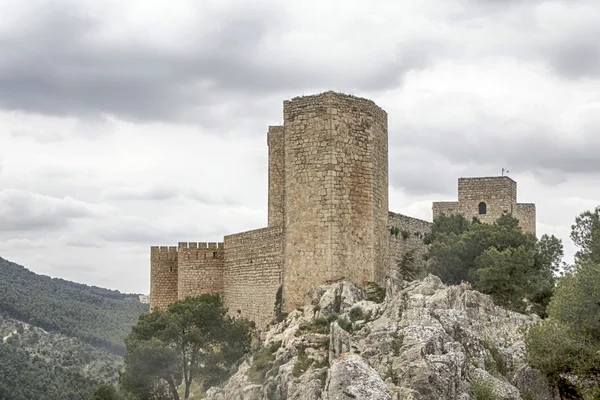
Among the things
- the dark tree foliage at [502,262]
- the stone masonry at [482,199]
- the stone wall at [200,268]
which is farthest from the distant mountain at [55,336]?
the dark tree foliage at [502,262]

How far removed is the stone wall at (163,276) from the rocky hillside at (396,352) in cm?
1416

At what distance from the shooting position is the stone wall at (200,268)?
35312mm

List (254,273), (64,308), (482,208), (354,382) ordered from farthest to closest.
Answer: (64,308) < (482,208) < (254,273) < (354,382)

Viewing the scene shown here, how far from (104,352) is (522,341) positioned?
67657 mm

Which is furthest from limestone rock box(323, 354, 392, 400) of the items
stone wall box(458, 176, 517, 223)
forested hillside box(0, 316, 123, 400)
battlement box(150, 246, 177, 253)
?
forested hillside box(0, 316, 123, 400)

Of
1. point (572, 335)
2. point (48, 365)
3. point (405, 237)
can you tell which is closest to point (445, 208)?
point (405, 237)

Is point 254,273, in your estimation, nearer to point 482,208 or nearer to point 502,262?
point 502,262

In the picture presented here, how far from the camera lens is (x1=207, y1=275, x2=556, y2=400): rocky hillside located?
17.8 meters

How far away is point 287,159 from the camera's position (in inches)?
1031

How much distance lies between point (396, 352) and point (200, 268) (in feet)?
59.6

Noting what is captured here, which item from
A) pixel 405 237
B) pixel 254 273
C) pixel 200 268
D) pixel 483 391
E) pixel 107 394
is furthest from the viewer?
pixel 200 268

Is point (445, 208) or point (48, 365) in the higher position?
point (445, 208)

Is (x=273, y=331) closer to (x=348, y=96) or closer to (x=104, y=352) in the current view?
(x=348, y=96)

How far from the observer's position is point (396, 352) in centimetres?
1883
